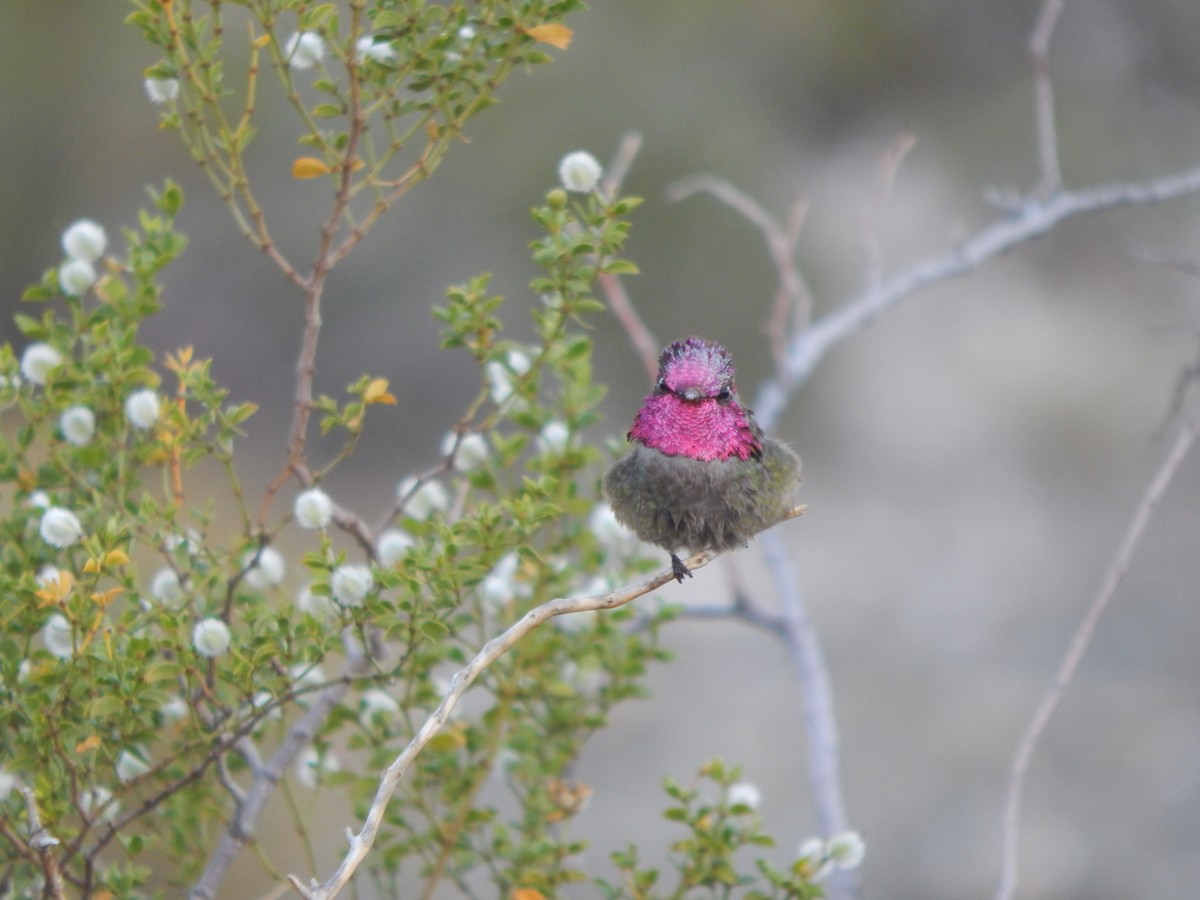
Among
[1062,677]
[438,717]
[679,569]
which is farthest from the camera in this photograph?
[1062,677]

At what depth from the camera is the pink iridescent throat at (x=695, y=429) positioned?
1.47 meters

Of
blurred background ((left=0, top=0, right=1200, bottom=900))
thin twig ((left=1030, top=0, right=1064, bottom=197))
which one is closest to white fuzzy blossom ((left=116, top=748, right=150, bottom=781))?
thin twig ((left=1030, top=0, right=1064, bottom=197))

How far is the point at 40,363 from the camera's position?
1.89 meters

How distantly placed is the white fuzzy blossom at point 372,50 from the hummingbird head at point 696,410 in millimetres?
566

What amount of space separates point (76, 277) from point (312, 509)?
0.52 meters

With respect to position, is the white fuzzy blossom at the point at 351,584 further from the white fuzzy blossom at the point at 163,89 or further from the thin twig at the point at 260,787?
the white fuzzy blossom at the point at 163,89

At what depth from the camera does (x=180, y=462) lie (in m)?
1.91

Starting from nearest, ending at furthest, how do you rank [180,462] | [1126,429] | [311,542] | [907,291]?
[180,462] < [907,291] < [311,542] < [1126,429]

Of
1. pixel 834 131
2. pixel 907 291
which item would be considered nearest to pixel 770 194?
pixel 834 131

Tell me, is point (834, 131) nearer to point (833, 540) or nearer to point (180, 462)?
point (833, 540)

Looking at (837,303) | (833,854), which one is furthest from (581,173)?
(837,303)

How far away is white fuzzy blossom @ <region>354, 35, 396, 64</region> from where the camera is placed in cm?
169

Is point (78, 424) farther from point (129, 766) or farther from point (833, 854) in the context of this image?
point (833, 854)

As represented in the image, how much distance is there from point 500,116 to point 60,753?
5908 millimetres
